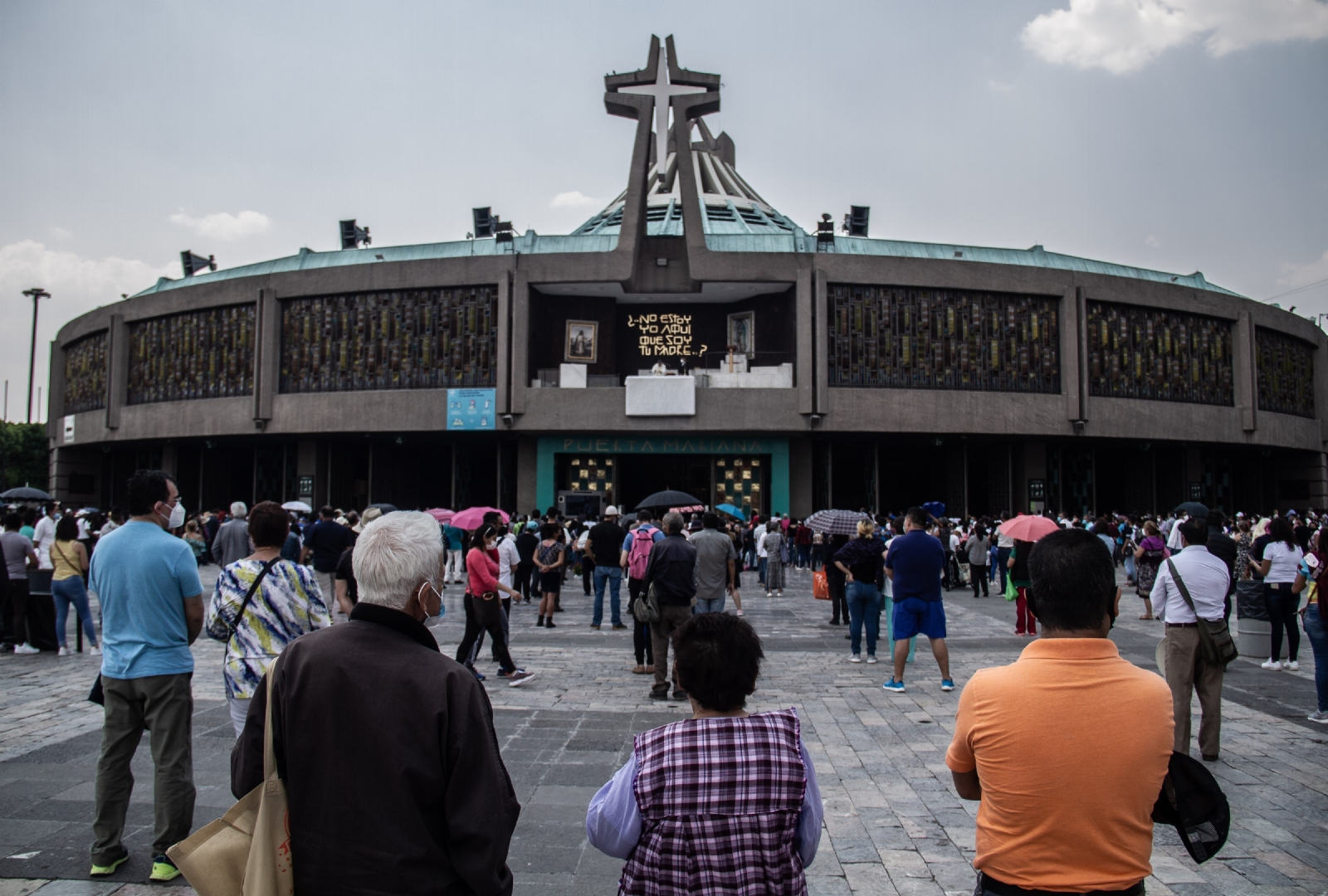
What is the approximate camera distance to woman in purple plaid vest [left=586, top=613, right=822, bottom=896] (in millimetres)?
2186

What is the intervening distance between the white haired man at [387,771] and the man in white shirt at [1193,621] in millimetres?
5112

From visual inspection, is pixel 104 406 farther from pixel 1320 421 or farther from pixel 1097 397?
pixel 1320 421

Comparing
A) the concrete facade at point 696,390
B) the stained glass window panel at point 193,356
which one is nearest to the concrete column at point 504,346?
the concrete facade at point 696,390

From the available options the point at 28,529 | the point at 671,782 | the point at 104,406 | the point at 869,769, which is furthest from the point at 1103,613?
the point at 104,406

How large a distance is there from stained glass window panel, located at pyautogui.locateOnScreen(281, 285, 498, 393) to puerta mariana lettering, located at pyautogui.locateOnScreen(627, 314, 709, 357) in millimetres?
5988

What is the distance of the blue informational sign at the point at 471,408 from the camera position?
95.2ft

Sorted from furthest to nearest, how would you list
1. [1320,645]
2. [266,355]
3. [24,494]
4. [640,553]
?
[266,355] → [24,494] → [640,553] → [1320,645]

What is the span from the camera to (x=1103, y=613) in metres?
2.32

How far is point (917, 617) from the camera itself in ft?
26.6

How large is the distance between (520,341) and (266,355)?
9.21m

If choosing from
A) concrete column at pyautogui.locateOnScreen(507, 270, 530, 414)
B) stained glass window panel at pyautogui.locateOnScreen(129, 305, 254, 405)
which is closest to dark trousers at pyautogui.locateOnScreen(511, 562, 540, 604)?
concrete column at pyautogui.locateOnScreen(507, 270, 530, 414)

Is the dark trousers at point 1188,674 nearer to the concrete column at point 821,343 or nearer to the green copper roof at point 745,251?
the concrete column at point 821,343

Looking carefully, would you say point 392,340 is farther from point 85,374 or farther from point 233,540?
point 233,540

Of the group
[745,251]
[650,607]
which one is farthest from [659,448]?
[650,607]
